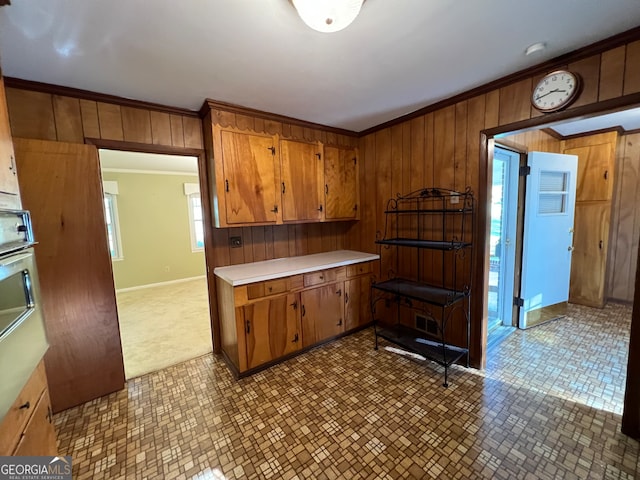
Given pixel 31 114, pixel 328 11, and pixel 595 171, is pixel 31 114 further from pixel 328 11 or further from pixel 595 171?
pixel 595 171

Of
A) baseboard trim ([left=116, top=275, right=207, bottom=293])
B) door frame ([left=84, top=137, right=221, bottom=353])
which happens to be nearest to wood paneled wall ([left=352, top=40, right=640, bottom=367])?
door frame ([left=84, top=137, right=221, bottom=353])

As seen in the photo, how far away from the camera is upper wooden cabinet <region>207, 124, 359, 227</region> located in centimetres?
230

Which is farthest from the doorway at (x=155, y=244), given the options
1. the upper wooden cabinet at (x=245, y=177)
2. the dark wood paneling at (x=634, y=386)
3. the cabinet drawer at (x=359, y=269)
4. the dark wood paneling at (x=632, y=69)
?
the dark wood paneling at (x=632, y=69)

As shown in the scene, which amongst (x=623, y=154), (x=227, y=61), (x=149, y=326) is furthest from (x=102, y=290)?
(x=623, y=154)

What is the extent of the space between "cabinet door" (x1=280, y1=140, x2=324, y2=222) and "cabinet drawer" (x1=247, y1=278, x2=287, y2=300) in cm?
68

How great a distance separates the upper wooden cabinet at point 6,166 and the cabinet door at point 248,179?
124 cm

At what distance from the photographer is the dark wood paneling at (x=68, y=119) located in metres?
1.89

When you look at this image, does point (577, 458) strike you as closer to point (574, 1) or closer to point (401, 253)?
point (401, 253)

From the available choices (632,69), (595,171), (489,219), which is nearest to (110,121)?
(489,219)

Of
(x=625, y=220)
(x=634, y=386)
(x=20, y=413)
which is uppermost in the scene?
(x=625, y=220)

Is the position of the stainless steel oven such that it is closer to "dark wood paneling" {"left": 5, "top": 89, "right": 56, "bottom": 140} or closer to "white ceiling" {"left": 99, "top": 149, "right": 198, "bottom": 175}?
"dark wood paneling" {"left": 5, "top": 89, "right": 56, "bottom": 140}

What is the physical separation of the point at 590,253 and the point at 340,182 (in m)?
3.52

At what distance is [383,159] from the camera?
298 cm

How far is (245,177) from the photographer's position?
2396 mm
